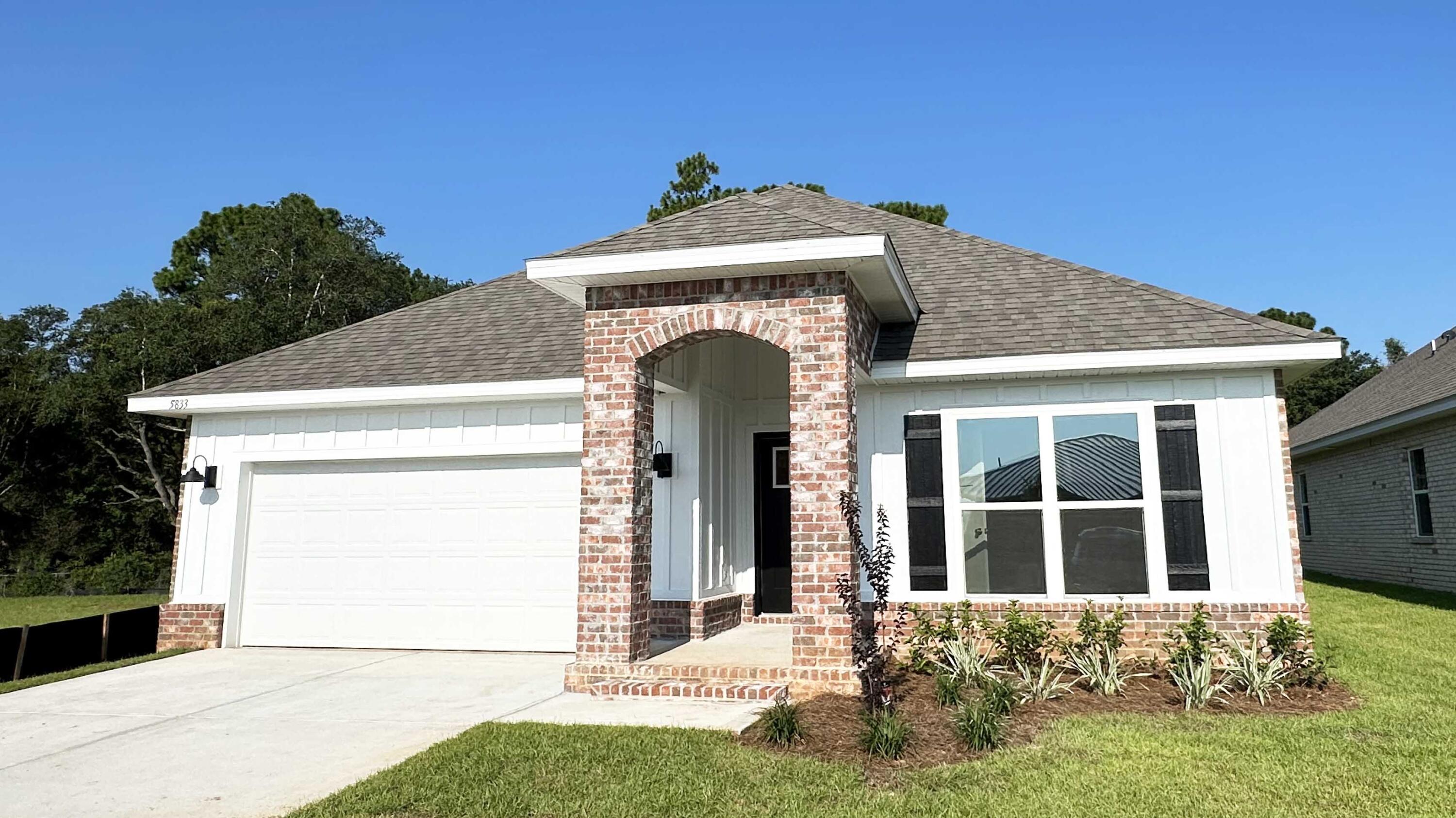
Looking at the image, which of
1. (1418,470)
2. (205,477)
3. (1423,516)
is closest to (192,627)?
(205,477)

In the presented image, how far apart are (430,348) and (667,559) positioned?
4097 mm

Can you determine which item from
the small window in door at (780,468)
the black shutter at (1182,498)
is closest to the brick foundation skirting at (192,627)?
the small window in door at (780,468)

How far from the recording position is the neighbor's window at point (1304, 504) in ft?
65.5

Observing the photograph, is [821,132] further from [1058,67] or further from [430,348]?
[430,348]

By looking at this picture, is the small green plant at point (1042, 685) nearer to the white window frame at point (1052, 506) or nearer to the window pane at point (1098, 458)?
the white window frame at point (1052, 506)

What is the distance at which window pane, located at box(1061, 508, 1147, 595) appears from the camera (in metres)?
7.77

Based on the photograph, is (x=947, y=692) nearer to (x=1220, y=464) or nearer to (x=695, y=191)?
(x=1220, y=464)

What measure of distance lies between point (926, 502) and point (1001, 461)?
809 mm

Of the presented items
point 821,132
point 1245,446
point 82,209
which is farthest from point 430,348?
point 82,209

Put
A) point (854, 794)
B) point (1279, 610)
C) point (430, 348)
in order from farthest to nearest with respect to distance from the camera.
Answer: point (430, 348) → point (1279, 610) → point (854, 794)

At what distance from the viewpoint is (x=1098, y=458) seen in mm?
7938

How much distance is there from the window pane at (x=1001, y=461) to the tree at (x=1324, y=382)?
A: 3714 cm

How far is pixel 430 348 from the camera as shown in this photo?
34.6ft

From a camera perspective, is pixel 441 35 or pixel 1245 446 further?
pixel 441 35
